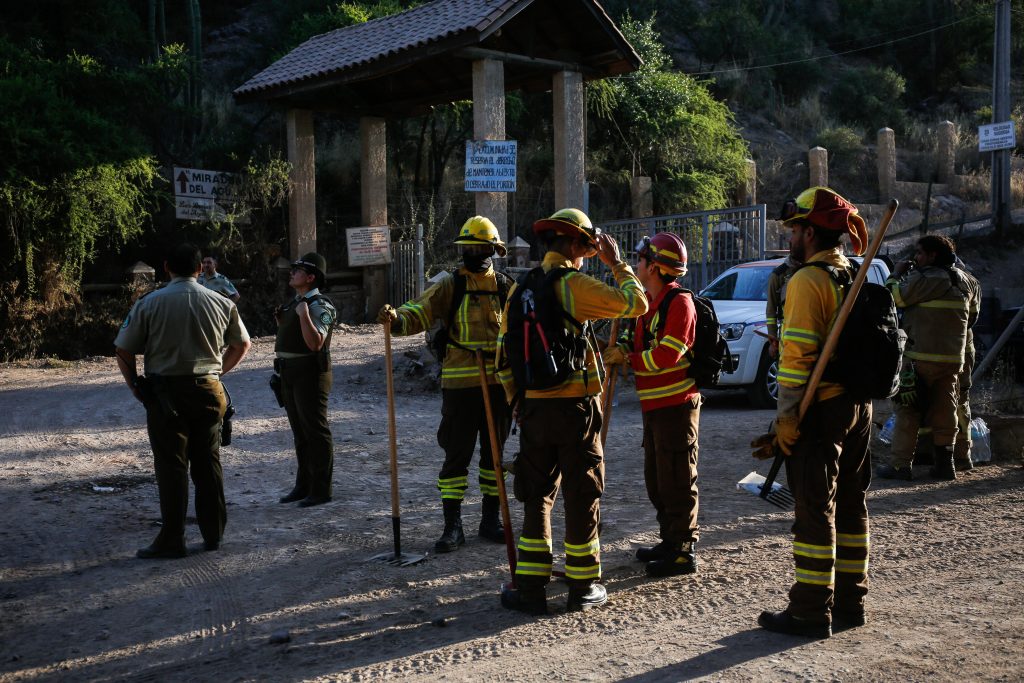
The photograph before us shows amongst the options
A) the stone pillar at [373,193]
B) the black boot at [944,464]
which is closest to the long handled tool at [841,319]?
the black boot at [944,464]

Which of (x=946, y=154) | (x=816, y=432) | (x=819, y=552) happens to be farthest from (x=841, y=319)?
(x=946, y=154)

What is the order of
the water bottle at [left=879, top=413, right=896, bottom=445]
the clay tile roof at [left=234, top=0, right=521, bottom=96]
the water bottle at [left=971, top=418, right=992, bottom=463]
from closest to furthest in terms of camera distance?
the water bottle at [left=971, top=418, right=992, bottom=463] < the water bottle at [left=879, top=413, right=896, bottom=445] < the clay tile roof at [left=234, top=0, right=521, bottom=96]

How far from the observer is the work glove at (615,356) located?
5.31 m

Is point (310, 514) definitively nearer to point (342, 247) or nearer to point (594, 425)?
point (594, 425)

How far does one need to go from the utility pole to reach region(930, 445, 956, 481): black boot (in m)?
15.5

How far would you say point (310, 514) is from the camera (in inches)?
274

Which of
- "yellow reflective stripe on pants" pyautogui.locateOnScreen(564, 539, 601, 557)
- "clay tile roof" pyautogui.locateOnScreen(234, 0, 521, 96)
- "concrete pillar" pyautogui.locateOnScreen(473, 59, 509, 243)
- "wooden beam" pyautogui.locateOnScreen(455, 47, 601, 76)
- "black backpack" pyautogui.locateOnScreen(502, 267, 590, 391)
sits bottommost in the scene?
"yellow reflective stripe on pants" pyautogui.locateOnScreen(564, 539, 601, 557)

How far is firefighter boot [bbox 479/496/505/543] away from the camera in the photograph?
6.11 meters

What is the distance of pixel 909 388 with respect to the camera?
7703 millimetres

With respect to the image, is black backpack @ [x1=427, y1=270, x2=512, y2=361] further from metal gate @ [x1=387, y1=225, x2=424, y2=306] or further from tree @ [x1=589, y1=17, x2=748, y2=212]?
tree @ [x1=589, y1=17, x2=748, y2=212]

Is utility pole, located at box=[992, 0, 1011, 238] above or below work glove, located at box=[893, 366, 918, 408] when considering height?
above

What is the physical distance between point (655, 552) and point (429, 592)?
1361 mm

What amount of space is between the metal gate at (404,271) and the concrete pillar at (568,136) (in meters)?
2.96

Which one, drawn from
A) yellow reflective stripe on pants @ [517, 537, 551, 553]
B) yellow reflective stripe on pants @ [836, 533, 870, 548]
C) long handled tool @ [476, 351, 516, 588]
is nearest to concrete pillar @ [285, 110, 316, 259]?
long handled tool @ [476, 351, 516, 588]
